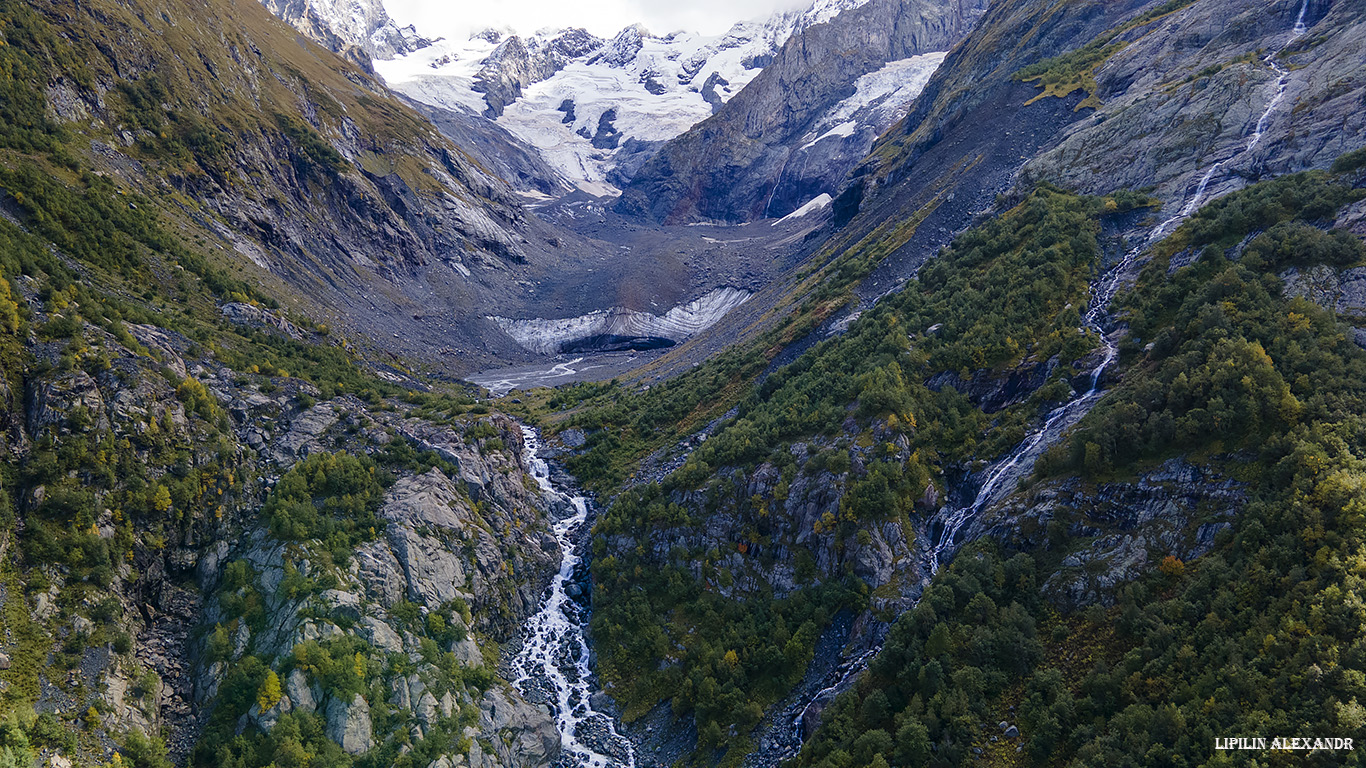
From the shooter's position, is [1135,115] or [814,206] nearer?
[1135,115]

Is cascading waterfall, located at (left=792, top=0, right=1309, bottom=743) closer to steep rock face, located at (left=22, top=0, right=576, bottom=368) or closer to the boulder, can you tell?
the boulder

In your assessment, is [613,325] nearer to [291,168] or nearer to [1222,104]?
[291,168]

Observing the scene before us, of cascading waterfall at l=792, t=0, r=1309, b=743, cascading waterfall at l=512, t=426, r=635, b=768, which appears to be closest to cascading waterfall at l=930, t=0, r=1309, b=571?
cascading waterfall at l=792, t=0, r=1309, b=743

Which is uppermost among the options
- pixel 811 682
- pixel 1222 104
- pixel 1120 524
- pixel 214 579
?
pixel 1222 104

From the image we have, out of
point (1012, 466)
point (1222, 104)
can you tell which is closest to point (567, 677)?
point (1012, 466)

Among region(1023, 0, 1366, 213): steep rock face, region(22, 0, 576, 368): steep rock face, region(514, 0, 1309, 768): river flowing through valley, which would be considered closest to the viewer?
region(514, 0, 1309, 768): river flowing through valley

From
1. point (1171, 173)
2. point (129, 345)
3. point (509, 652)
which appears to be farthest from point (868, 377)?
point (129, 345)

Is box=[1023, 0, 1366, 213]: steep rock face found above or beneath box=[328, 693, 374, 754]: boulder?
above

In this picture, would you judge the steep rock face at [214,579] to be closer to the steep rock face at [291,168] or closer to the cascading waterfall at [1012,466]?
the cascading waterfall at [1012,466]
